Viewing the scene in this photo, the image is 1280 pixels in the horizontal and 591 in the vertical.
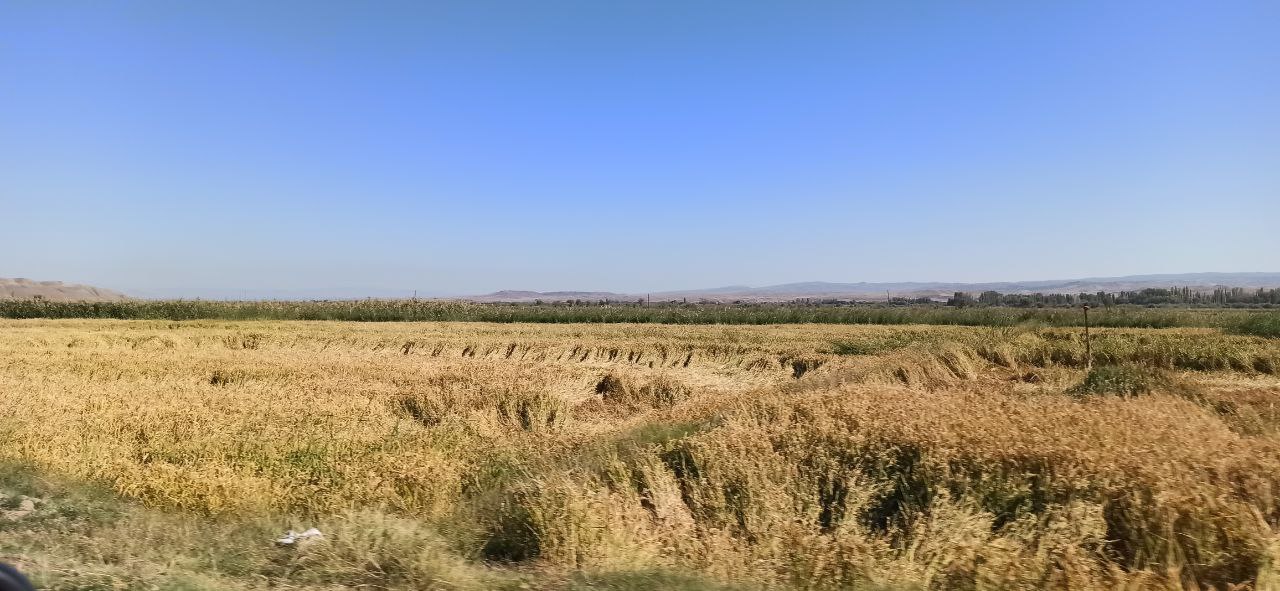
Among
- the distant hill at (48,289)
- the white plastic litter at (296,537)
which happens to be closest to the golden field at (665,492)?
the white plastic litter at (296,537)

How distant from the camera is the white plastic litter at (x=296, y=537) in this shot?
616 centimetres

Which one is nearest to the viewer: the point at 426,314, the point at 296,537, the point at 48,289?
the point at 296,537

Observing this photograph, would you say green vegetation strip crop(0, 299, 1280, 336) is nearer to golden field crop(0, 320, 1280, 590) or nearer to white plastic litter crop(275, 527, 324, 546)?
golden field crop(0, 320, 1280, 590)

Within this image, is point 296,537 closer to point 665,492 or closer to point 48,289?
point 665,492

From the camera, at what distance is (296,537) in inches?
251

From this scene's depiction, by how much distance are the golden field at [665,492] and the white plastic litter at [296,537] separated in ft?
0.45

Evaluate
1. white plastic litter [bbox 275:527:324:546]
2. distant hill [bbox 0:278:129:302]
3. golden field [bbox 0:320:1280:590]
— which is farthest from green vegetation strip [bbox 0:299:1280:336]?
distant hill [bbox 0:278:129:302]

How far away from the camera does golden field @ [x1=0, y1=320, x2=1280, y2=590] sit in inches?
212

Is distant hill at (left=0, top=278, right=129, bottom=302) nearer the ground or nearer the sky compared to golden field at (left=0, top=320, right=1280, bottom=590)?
nearer the sky

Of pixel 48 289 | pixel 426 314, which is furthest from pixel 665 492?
pixel 48 289

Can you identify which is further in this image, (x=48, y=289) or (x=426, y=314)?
(x=48, y=289)

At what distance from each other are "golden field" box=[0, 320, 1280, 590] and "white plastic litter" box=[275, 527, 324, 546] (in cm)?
14

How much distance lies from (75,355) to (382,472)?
789 inches

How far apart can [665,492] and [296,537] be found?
363cm
